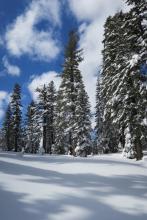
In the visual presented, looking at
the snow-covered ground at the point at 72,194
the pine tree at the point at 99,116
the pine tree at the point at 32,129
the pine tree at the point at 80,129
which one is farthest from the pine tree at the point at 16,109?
the snow-covered ground at the point at 72,194

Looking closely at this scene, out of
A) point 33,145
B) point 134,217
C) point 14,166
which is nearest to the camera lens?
point 134,217

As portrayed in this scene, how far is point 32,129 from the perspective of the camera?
65.4 metres

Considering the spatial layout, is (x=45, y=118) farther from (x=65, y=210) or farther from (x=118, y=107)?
(x=65, y=210)

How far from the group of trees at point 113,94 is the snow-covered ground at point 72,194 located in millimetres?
11087

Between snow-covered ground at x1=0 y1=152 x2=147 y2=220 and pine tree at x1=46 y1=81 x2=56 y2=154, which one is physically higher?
pine tree at x1=46 y1=81 x2=56 y2=154

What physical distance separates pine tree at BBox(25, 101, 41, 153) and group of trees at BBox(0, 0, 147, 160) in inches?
58.5

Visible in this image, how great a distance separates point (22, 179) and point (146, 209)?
4618 mm

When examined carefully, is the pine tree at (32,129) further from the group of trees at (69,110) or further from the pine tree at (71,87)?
the pine tree at (71,87)

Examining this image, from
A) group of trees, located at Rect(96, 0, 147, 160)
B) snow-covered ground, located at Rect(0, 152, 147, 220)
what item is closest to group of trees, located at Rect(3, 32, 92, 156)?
group of trees, located at Rect(96, 0, 147, 160)

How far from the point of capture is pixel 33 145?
231 feet

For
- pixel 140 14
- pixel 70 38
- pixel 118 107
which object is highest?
pixel 70 38

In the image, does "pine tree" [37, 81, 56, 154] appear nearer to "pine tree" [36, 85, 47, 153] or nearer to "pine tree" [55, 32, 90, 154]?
"pine tree" [36, 85, 47, 153]

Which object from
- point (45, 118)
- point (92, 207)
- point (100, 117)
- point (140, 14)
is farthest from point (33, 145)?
point (92, 207)

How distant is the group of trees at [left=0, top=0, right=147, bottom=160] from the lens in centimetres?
2202
